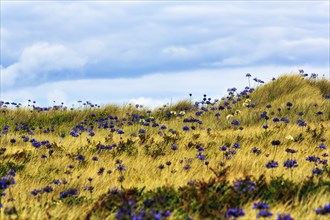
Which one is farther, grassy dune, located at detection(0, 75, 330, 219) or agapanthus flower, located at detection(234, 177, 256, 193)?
agapanthus flower, located at detection(234, 177, 256, 193)

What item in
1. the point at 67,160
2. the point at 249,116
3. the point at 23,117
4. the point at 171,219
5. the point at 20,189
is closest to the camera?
the point at 171,219

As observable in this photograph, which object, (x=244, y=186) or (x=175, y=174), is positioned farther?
(x=175, y=174)

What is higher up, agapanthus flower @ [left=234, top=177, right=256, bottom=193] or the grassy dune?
agapanthus flower @ [left=234, top=177, right=256, bottom=193]

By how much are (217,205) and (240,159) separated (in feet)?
9.15

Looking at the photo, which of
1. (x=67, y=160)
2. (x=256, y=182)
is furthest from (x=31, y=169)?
(x=256, y=182)

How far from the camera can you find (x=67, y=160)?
852 centimetres

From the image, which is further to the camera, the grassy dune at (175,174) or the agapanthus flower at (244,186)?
the agapanthus flower at (244,186)

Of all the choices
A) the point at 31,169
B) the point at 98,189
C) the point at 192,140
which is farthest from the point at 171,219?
the point at 192,140

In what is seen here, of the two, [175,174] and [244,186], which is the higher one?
[244,186]

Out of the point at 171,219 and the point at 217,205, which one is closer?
the point at 171,219

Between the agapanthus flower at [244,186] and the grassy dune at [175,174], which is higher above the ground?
the agapanthus flower at [244,186]

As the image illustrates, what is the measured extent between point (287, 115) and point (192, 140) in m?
5.35

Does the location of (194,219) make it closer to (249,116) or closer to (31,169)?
(31,169)

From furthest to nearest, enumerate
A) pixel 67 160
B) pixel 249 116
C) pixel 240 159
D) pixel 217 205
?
pixel 249 116
pixel 67 160
pixel 240 159
pixel 217 205
